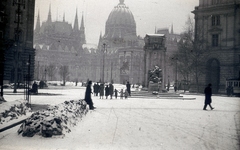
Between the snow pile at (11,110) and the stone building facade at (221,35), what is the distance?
9.21 m

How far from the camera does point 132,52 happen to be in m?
96.2

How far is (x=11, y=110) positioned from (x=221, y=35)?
1199cm

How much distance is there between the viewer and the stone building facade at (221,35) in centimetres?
1230

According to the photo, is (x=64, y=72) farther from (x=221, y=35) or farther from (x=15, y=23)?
(x=221, y=35)

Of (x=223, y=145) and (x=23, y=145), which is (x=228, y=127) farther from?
(x=23, y=145)

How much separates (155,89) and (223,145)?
22.3 metres

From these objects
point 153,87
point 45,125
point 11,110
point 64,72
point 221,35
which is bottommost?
point 45,125

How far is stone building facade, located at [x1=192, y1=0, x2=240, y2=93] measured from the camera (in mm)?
12301

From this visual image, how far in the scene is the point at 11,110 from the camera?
1055 cm

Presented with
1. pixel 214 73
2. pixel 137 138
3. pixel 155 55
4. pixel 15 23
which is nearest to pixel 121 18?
pixel 15 23

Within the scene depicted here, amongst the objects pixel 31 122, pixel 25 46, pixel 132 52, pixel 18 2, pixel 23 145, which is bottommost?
pixel 23 145

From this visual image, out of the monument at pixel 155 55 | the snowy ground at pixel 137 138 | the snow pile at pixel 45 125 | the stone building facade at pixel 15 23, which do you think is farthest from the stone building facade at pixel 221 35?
the monument at pixel 155 55

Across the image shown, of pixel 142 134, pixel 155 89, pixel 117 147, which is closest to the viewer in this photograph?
pixel 117 147

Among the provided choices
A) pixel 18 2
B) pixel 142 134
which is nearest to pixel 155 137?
pixel 142 134
